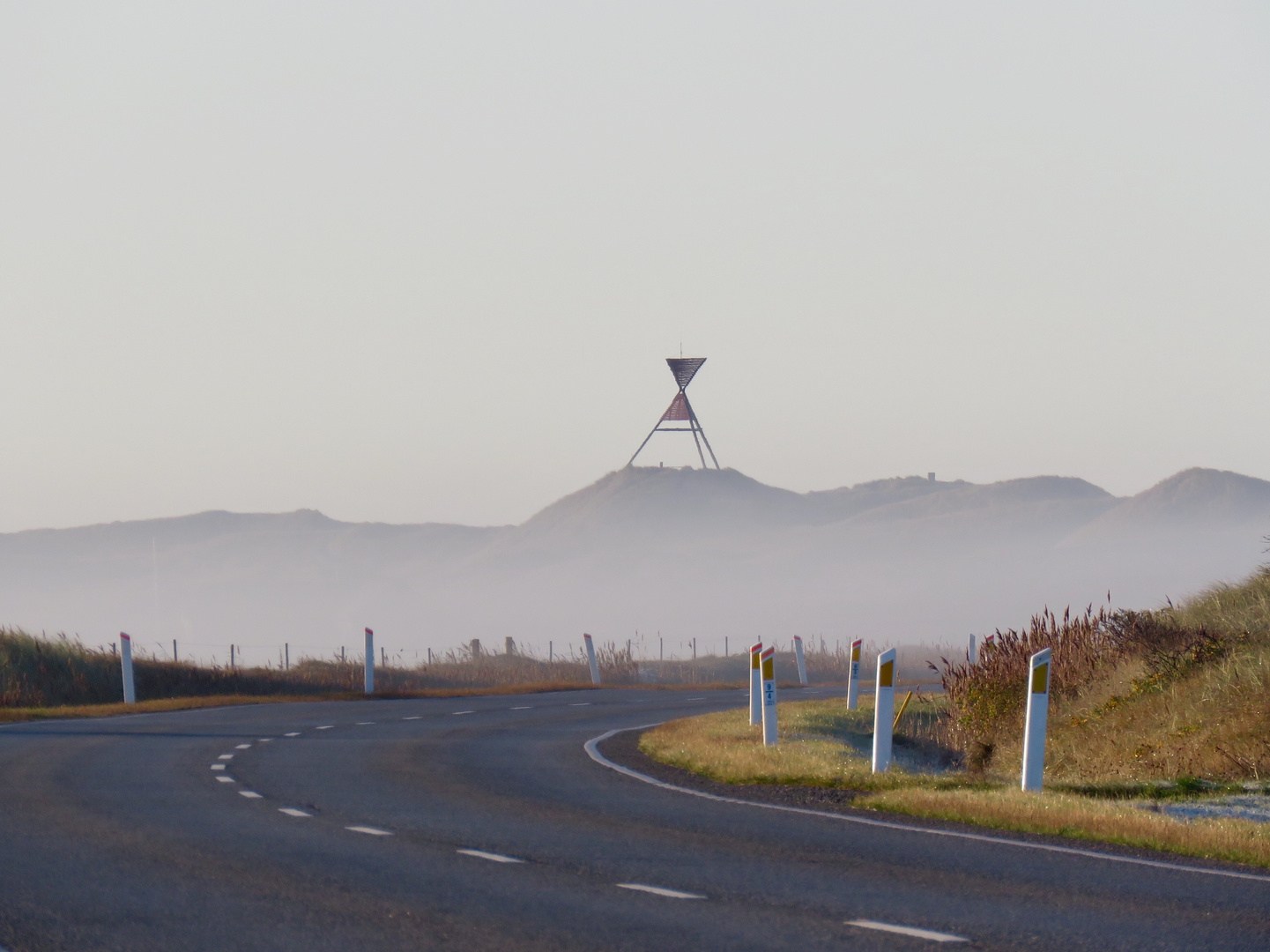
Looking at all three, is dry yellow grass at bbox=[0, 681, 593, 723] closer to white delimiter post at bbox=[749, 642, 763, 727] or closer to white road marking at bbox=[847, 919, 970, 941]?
white delimiter post at bbox=[749, 642, 763, 727]

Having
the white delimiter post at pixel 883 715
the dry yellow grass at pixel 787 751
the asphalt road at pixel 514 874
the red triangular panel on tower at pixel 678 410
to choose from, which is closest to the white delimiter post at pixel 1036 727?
the dry yellow grass at pixel 787 751

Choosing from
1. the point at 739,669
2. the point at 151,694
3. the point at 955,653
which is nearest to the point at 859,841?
the point at 151,694

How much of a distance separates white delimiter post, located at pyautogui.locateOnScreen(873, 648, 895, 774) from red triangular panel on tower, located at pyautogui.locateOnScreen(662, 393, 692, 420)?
13332cm

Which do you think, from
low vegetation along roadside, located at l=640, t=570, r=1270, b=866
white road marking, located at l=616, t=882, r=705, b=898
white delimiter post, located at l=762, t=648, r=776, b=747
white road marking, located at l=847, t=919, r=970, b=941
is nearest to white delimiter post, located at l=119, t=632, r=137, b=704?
low vegetation along roadside, located at l=640, t=570, r=1270, b=866

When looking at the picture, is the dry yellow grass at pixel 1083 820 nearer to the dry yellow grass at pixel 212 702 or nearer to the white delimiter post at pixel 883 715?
the white delimiter post at pixel 883 715

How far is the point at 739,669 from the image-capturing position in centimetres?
5772

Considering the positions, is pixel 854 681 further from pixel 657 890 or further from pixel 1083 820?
pixel 657 890

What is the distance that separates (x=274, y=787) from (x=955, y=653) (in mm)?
61697

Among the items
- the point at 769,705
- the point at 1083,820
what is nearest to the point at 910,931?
the point at 1083,820

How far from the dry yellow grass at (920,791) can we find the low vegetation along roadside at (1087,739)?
24 millimetres

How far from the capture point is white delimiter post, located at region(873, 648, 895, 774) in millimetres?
15234

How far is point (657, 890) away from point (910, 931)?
1781 millimetres

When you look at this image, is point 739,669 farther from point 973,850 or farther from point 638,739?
point 973,850

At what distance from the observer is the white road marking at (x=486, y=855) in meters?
10.1
